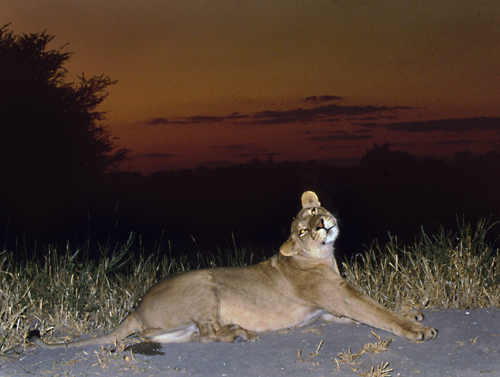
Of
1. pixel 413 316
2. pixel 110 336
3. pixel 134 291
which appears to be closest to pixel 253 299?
pixel 110 336

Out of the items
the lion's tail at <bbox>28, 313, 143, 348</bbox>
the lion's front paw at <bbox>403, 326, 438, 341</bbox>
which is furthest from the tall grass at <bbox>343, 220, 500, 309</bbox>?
the lion's tail at <bbox>28, 313, 143, 348</bbox>

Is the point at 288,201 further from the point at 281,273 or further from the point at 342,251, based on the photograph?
the point at 281,273

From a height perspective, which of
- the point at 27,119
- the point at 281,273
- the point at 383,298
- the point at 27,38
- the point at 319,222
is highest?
the point at 27,38

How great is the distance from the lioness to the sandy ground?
162 mm

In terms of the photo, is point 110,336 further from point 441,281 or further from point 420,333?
point 441,281

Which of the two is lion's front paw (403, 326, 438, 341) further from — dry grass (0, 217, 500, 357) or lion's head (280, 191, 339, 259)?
dry grass (0, 217, 500, 357)

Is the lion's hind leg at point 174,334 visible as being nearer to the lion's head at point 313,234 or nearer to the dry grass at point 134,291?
the dry grass at point 134,291

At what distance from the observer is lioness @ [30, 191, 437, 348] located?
5.14m

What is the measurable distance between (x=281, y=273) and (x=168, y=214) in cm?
2338

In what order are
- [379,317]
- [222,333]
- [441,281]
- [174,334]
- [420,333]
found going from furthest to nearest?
[441,281] < [174,334] < [222,333] < [379,317] < [420,333]

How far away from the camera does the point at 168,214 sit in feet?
93.6

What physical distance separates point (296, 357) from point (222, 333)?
864 millimetres

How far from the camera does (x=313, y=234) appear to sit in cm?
530

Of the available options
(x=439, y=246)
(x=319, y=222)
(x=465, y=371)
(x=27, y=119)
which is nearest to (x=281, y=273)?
(x=319, y=222)
